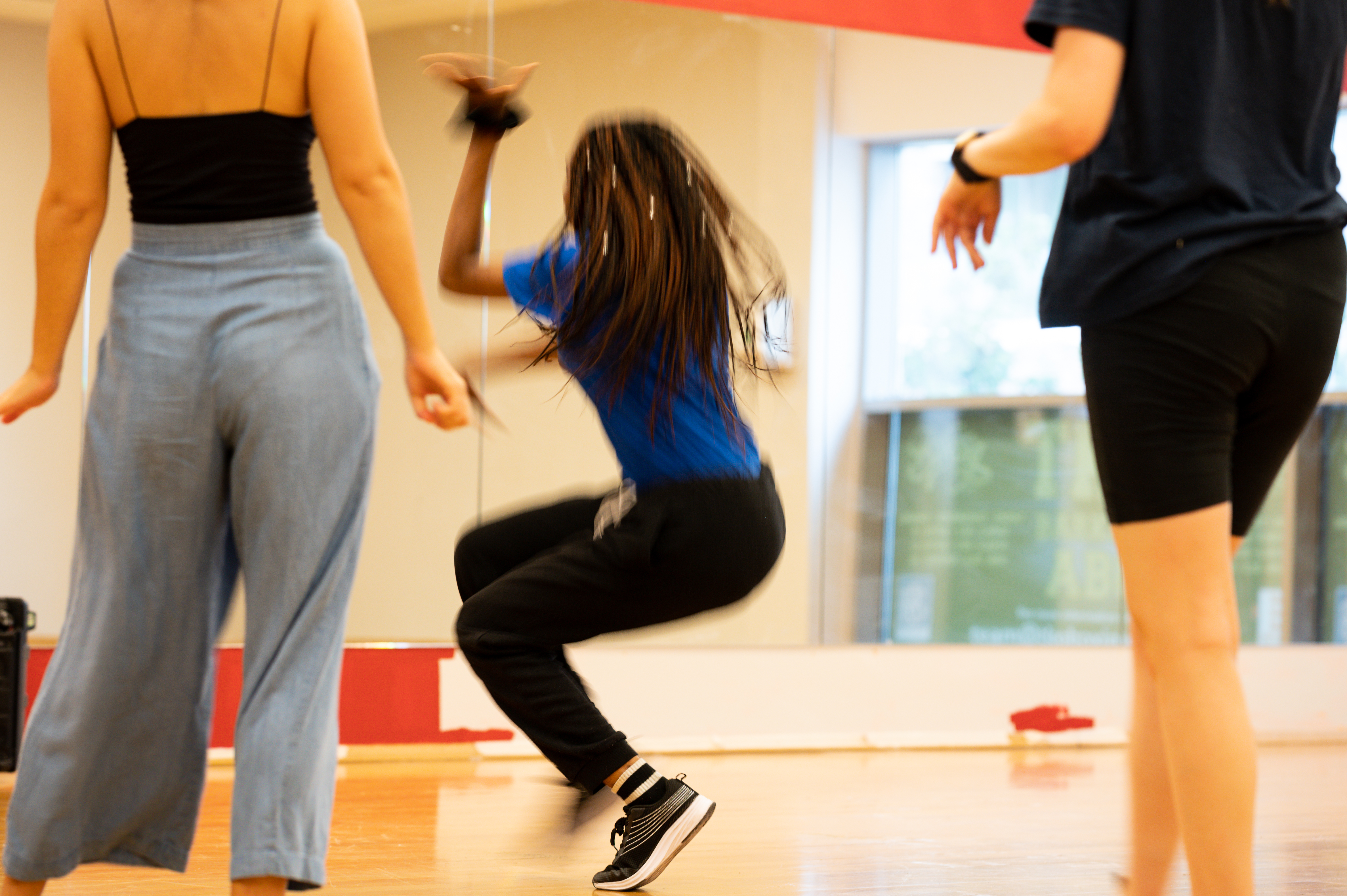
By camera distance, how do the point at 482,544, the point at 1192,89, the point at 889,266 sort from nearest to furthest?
the point at 1192,89 < the point at 482,544 < the point at 889,266

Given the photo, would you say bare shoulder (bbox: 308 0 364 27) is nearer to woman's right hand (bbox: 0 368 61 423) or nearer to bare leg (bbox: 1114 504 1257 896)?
woman's right hand (bbox: 0 368 61 423)

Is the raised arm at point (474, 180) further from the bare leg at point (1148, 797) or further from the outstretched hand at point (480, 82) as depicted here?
the bare leg at point (1148, 797)

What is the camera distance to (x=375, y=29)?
3986mm

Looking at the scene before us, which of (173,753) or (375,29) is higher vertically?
(375,29)

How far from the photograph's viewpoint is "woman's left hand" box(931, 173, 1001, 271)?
57.0 inches

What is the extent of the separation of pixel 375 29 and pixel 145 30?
2.76 meters

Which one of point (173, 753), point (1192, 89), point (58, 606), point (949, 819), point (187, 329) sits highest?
point (1192, 89)

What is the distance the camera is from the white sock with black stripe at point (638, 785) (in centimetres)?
199

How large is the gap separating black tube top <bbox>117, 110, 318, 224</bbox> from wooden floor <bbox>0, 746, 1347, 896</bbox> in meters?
1.13

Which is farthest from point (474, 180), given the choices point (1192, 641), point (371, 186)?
→ point (1192, 641)

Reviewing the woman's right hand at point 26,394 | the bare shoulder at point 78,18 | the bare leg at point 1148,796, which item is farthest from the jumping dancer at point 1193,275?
the woman's right hand at point 26,394

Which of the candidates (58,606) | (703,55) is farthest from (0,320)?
(703,55)

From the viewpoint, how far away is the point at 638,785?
200cm

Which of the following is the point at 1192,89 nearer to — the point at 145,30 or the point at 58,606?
the point at 145,30
